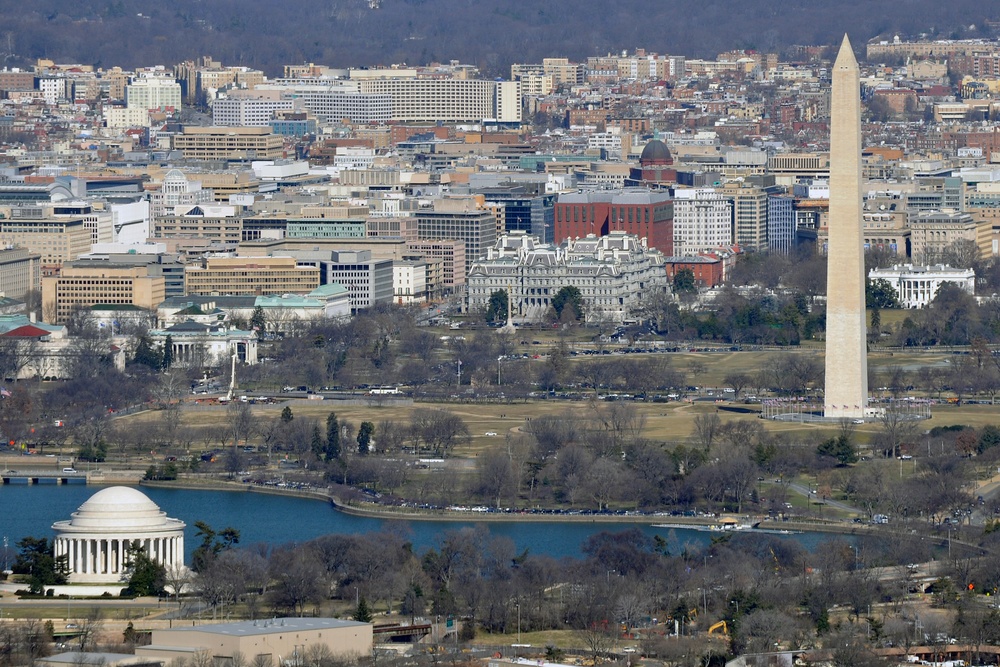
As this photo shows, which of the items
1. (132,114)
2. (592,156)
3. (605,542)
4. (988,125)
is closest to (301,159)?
(592,156)

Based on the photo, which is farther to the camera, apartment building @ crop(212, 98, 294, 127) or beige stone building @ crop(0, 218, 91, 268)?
apartment building @ crop(212, 98, 294, 127)

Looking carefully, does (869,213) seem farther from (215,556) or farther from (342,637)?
(342,637)

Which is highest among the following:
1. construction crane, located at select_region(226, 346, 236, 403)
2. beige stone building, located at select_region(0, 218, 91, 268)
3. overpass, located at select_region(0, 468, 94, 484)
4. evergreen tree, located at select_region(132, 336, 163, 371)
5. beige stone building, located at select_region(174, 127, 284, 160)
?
beige stone building, located at select_region(174, 127, 284, 160)

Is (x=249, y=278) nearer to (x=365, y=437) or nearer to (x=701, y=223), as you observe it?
(x=701, y=223)

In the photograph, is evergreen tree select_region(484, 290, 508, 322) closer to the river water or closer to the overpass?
the overpass

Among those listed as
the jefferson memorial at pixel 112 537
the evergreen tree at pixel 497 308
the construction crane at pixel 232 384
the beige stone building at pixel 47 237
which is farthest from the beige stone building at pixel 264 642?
the beige stone building at pixel 47 237

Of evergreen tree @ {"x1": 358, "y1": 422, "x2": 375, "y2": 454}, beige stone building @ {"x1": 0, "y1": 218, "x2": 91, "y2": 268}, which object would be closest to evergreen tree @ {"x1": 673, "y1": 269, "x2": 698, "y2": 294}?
beige stone building @ {"x1": 0, "y1": 218, "x2": 91, "y2": 268}

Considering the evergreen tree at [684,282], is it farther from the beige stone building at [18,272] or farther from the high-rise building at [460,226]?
the beige stone building at [18,272]
